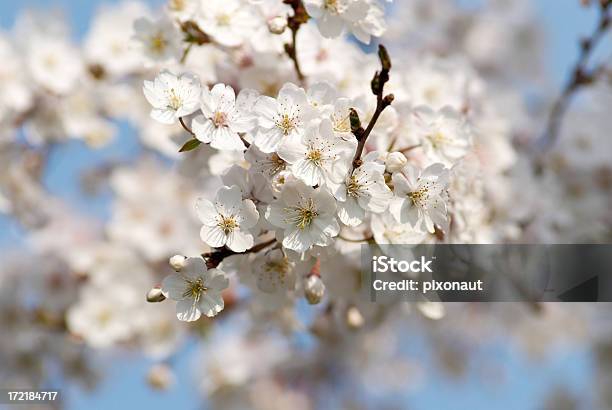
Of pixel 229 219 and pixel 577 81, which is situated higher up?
pixel 577 81

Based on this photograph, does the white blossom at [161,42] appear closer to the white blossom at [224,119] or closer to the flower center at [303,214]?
the white blossom at [224,119]

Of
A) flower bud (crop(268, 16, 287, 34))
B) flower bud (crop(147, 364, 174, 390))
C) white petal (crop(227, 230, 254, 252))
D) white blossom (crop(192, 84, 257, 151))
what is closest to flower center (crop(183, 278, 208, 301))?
white petal (crop(227, 230, 254, 252))

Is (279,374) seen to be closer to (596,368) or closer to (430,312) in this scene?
(596,368)

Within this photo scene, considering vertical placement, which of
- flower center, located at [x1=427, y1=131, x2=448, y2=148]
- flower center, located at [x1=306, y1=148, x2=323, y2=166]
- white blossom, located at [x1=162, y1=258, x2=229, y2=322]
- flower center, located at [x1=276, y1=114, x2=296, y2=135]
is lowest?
white blossom, located at [x1=162, y1=258, x2=229, y2=322]

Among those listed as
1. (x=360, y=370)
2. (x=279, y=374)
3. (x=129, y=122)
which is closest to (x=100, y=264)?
(x=129, y=122)

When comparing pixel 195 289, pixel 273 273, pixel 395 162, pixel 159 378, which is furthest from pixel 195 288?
pixel 159 378

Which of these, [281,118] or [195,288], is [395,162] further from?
[195,288]

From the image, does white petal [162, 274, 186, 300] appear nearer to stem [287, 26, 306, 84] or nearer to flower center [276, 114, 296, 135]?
flower center [276, 114, 296, 135]
